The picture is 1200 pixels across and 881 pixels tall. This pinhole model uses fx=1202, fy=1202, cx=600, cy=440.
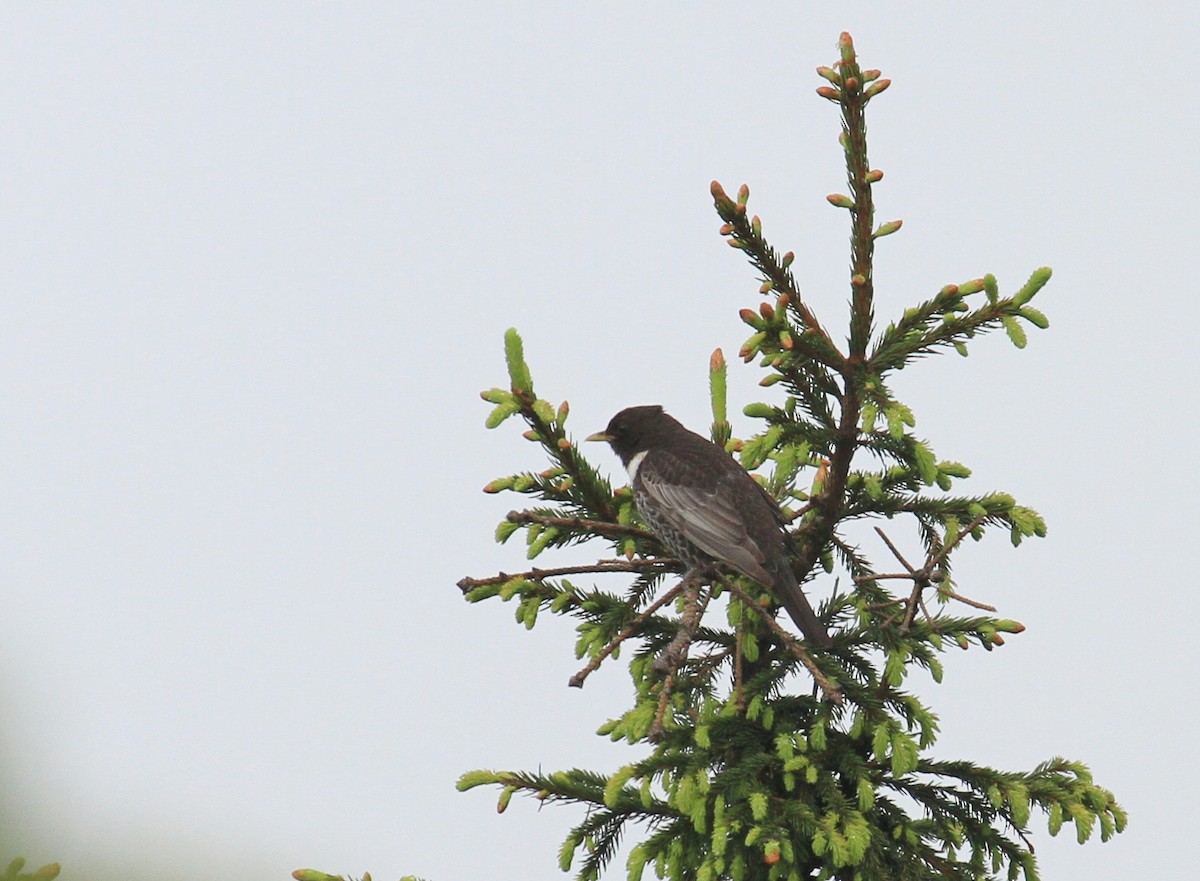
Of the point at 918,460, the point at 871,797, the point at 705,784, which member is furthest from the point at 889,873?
the point at 918,460

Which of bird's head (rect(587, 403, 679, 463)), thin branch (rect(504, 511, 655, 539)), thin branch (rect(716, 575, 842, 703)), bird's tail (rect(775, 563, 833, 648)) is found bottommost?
thin branch (rect(716, 575, 842, 703))

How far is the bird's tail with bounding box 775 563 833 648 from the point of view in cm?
529

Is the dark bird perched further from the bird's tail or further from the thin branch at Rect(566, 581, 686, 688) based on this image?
the thin branch at Rect(566, 581, 686, 688)

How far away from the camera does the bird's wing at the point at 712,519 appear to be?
5316 mm

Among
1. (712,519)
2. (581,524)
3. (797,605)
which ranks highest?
(712,519)

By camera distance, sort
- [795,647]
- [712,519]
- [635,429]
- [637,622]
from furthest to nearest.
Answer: [635,429], [712,519], [637,622], [795,647]

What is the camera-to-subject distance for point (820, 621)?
5465 mm

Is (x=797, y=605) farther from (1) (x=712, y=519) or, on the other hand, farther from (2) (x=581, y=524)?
(2) (x=581, y=524)

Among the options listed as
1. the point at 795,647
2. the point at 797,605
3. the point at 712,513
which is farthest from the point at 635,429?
the point at 795,647

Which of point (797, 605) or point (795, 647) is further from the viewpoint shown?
point (797, 605)

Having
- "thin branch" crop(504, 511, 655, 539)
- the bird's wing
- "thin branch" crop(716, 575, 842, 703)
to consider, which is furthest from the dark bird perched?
"thin branch" crop(716, 575, 842, 703)

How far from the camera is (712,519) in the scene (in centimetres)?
546

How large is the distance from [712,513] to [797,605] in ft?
1.84

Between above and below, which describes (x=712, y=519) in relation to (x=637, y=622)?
above
